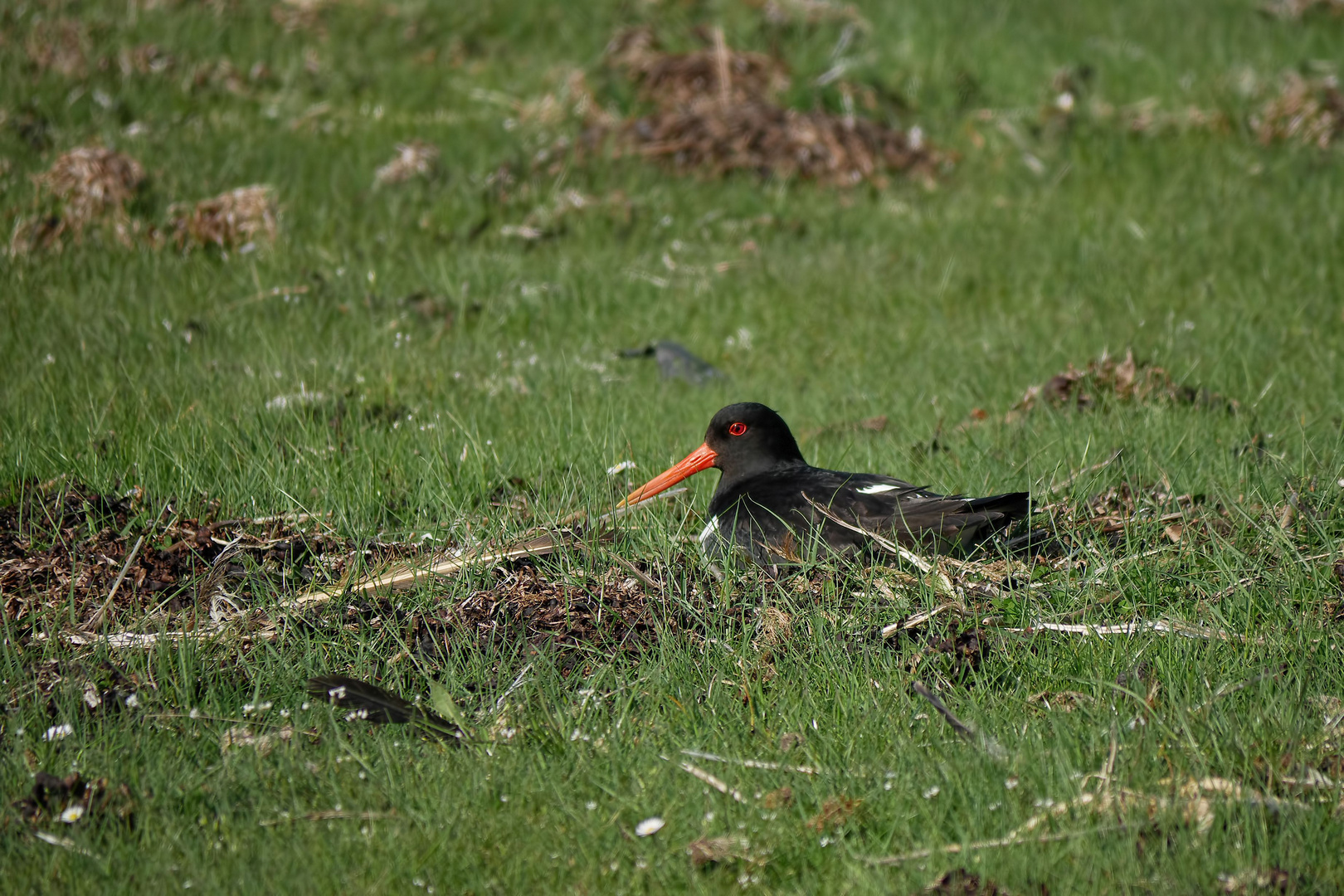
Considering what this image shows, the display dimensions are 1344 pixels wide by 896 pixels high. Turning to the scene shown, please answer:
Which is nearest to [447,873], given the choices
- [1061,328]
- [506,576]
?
[506,576]

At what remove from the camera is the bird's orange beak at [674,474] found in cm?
498

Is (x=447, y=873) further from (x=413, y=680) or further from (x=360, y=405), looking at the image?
(x=360, y=405)

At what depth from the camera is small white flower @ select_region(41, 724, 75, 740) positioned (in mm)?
3227

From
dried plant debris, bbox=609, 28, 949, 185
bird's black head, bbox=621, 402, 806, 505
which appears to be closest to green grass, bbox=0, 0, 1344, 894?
dried plant debris, bbox=609, 28, 949, 185

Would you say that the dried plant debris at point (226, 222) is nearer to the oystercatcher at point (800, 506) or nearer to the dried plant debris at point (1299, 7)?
the oystercatcher at point (800, 506)

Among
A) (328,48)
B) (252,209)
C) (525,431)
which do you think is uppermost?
(328,48)

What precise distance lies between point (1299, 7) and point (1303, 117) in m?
2.60

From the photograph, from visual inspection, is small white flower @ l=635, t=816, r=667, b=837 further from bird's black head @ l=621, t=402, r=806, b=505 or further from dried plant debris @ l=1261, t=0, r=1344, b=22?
dried plant debris @ l=1261, t=0, r=1344, b=22

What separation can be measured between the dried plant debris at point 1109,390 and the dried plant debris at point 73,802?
437 centimetres

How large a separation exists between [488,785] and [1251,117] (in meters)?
9.55

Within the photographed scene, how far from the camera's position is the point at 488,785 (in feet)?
10.1

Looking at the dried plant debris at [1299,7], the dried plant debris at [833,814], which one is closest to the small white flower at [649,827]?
the dried plant debris at [833,814]

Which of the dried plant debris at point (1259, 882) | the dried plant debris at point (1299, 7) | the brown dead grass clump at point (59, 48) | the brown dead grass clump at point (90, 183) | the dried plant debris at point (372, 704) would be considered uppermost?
the dried plant debris at point (1299, 7)

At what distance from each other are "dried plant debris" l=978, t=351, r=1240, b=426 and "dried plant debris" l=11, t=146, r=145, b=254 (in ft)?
18.8
